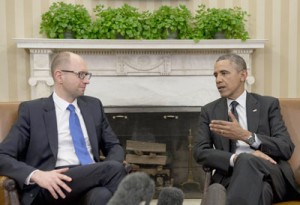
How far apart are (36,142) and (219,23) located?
2378 mm

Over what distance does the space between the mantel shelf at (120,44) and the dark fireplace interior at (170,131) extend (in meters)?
0.61

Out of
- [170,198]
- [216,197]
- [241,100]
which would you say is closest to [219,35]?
[241,100]

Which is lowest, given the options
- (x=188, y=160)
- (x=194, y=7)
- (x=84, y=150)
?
(x=188, y=160)

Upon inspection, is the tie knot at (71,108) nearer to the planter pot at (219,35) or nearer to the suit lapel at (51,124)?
the suit lapel at (51,124)

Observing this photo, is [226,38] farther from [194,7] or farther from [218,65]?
[218,65]

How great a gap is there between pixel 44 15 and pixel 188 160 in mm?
1972

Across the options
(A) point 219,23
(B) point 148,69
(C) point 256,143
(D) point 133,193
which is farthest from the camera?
(B) point 148,69

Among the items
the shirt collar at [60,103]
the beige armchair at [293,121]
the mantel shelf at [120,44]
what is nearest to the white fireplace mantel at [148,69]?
the mantel shelf at [120,44]

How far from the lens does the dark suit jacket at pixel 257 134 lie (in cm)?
230

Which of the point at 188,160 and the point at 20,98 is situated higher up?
the point at 20,98

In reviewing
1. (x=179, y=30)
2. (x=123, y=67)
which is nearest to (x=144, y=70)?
(x=123, y=67)

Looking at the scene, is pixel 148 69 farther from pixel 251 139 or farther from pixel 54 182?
pixel 54 182

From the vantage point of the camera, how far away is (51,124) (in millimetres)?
2277

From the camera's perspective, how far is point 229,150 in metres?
2.47
